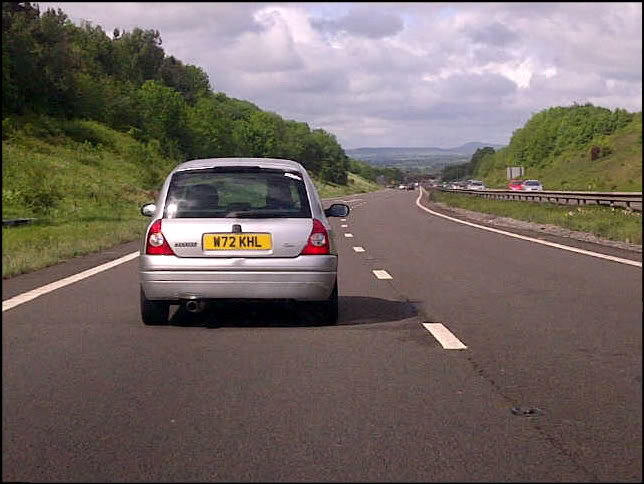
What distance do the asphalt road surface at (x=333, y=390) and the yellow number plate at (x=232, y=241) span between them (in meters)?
0.84

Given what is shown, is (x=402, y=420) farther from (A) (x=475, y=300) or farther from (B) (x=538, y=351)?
(A) (x=475, y=300)

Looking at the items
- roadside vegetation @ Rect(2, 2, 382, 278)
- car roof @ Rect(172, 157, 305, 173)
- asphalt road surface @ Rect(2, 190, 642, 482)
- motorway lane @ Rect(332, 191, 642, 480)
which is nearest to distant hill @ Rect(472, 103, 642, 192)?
motorway lane @ Rect(332, 191, 642, 480)

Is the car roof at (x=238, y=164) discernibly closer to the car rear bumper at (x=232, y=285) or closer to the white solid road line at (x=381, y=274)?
the car rear bumper at (x=232, y=285)

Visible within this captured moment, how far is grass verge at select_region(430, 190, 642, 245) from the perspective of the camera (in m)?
24.0

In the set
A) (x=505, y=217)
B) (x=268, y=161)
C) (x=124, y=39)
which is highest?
(x=124, y=39)

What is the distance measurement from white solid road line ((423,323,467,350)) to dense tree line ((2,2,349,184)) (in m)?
18.0

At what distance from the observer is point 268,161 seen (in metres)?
10.2

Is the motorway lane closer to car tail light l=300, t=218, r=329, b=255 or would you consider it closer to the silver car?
car tail light l=300, t=218, r=329, b=255

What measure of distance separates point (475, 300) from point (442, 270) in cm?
436

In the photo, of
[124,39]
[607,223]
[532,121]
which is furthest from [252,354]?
[532,121]

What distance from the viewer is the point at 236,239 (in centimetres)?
945

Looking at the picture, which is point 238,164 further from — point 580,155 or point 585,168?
point 580,155

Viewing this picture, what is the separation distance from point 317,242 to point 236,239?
756 millimetres

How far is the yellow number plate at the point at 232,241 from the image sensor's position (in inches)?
372
